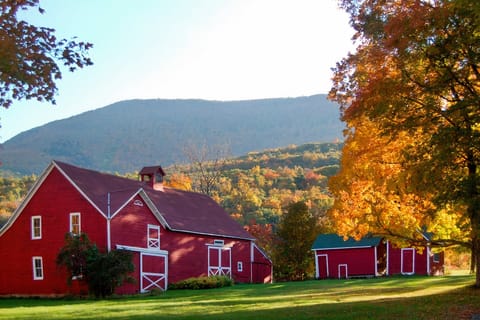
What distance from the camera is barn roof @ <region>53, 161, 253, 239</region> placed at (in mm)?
38344

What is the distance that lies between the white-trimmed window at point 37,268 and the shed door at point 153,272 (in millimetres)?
5900

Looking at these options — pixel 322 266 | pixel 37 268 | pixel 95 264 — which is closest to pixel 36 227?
pixel 37 268

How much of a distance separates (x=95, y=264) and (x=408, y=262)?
28.2 meters

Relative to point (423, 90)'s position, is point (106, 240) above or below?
below

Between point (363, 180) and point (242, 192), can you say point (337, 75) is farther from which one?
point (242, 192)

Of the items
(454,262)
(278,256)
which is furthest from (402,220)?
(454,262)

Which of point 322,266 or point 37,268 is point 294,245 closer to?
point 322,266

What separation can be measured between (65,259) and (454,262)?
51.9m

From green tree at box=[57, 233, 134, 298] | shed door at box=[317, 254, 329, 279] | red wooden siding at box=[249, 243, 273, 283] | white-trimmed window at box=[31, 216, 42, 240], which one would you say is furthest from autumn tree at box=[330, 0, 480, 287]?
shed door at box=[317, 254, 329, 279]

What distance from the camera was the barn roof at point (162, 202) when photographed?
38.3 meters

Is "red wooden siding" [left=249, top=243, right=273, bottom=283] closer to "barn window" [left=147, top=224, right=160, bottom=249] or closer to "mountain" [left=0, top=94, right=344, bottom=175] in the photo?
"barn window" [left=147, top=224, right=160, bottom=249]

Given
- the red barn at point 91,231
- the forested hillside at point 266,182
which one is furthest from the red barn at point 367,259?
the red barn at point 91,231

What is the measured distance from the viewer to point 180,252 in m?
43.4

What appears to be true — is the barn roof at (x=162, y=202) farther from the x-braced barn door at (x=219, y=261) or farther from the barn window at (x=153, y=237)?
the x-braced barn door at (x=219, y=261)
